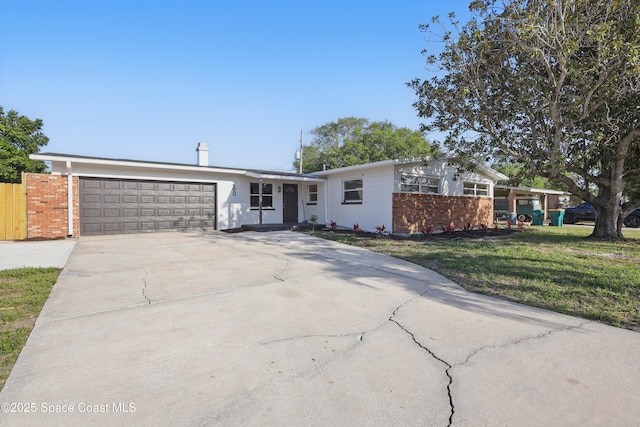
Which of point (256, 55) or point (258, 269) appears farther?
point (256, 55)

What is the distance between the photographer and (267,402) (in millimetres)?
2262

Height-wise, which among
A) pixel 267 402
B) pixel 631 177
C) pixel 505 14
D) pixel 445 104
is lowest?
pixel 267 402

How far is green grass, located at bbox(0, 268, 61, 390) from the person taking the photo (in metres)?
2.97

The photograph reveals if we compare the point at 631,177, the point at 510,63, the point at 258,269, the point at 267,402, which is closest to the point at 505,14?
the point at 510,63

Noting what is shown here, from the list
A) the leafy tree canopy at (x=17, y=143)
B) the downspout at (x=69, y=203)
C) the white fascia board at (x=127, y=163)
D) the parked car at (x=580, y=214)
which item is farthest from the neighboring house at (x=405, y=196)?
the leafy tree canopy at (x=17, y=143)

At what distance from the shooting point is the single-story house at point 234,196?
11.0 meters

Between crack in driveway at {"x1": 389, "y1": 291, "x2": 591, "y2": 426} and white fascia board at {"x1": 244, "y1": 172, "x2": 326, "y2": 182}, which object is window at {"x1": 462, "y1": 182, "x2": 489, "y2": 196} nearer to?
white fascia board at {"x1": 244, "y1": 172, "x2": 326, "y2": 182}

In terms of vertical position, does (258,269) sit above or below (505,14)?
below

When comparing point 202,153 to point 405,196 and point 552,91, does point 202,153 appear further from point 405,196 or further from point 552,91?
point 552,91

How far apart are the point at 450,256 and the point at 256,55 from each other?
34.3ft

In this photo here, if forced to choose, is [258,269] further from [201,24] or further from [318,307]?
[201,24]

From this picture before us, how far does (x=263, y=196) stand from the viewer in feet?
50.9

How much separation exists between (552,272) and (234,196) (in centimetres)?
1193

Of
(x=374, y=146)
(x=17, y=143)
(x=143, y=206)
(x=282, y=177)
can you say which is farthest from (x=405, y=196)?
(x=17, y=143)
